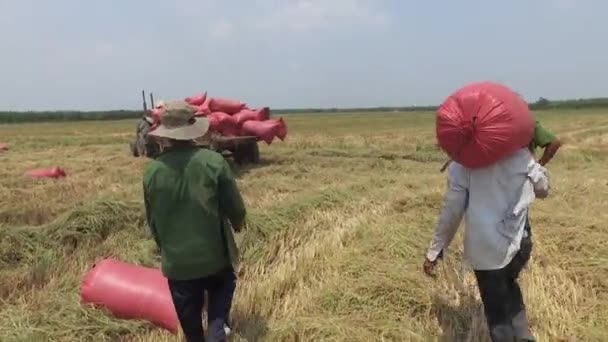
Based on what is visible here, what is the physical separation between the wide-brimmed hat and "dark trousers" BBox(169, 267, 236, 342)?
764mm

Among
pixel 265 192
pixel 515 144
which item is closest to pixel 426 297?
pixel 515 144

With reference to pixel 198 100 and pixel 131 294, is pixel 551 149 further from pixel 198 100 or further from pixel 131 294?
pixel 198 100

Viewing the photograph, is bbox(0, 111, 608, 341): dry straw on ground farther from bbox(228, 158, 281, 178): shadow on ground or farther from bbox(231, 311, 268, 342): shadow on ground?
bbox(228, 158, 281, 178): shadow on ground

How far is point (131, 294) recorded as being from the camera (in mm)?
4062

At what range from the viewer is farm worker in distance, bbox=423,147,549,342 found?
304 cm

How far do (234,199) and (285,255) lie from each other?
189cm

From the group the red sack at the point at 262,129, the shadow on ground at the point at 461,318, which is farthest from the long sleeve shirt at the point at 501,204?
the red sack at the point at 262,129

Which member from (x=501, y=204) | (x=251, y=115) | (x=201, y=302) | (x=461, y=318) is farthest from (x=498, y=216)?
(x=251, y=115)

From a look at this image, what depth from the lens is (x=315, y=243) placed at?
5.08m

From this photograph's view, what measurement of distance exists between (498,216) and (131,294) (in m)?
2.40

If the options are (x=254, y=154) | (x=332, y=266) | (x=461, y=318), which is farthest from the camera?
(x=254, y=154)

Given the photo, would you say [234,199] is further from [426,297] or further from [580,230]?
[580,230]

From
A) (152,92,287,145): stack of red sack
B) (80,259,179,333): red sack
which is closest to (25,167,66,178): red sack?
(152,92,287,145): stack of red sack

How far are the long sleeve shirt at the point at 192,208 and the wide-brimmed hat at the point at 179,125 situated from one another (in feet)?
0.26
